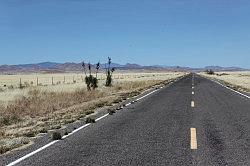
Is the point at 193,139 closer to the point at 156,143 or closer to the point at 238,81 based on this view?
the point at 156,143

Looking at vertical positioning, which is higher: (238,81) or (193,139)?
(193,139)

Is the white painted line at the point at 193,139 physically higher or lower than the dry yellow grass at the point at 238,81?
higher

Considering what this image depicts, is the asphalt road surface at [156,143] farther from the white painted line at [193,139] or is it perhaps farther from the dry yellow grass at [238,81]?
the dry yellow grass at [238,81]

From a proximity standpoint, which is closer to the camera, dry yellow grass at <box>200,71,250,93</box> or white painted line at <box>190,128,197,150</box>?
white painted line at <box>190,128,197,150</box>

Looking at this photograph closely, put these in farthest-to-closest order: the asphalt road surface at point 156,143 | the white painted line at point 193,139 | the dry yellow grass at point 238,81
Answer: the dry yellow grass at point 238,81 < the white painted line at point 193,139 < the asphalt road surface at point 156,143

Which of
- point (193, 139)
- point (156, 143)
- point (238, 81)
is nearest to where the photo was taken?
point (156, 143)

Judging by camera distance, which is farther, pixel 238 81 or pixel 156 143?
pixel 238 81

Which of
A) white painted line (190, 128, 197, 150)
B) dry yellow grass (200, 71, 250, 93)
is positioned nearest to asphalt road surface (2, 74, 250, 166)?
white painted line (190, 128, 197, 150)

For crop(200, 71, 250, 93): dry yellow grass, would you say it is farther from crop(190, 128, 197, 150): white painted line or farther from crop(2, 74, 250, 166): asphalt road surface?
crop(190, 128, 197, 150): white painted line

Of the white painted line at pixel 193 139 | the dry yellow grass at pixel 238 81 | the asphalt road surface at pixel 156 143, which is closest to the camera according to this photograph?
the asphalt road surface at pixel 156 143

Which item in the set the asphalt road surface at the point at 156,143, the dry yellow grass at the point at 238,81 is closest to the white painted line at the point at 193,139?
the asphalt road surface at the point at 156,143

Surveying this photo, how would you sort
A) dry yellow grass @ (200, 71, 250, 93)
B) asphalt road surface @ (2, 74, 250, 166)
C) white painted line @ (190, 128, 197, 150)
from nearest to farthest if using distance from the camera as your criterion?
asphalt road surface @ (2, 74, 250, 166)
white painted line @ (190, 128, 197, 150)
dry yellow grass @ (200, 71, 250, 93)

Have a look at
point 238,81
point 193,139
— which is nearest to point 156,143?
point 193,139

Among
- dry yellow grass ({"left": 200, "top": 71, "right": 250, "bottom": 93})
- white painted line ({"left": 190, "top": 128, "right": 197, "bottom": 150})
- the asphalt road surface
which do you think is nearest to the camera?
the asphalt road surface
